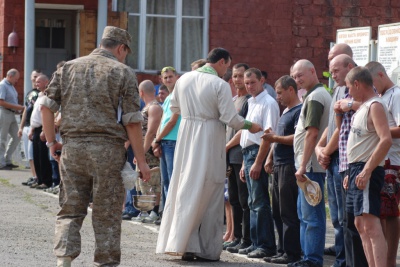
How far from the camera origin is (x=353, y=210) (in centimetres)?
842

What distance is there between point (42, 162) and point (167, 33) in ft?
21.6

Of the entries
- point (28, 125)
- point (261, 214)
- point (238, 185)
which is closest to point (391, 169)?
point (261, 214)

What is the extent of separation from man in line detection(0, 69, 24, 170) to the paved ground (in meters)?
4.63

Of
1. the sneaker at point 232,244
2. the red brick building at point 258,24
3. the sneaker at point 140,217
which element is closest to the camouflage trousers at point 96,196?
the sneaker at point 232,244

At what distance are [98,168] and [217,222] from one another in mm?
2245

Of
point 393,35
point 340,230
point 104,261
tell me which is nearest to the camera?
point 104,261

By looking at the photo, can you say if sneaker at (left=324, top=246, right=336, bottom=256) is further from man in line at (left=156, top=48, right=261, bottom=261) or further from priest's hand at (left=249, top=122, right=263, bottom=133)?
priest's hand at (left=249, top=122, right=263, bottom=133)

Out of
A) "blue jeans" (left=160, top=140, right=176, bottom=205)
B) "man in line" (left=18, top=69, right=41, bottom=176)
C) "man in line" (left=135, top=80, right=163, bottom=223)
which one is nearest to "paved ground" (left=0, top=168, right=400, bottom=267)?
"man in line" (left=135, top=80, right=163, bottom=223)

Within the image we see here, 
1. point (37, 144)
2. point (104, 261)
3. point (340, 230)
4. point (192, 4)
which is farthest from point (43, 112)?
point (192, 4)

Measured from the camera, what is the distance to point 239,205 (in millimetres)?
11406

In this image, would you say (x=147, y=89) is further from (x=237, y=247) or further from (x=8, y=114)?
(x=8, y=114)

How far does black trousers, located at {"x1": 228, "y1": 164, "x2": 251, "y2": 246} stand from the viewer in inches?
436

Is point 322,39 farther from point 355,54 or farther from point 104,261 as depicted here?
point 104,261

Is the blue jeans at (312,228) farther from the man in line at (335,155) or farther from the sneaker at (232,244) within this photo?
the sneaker at (232,244)
